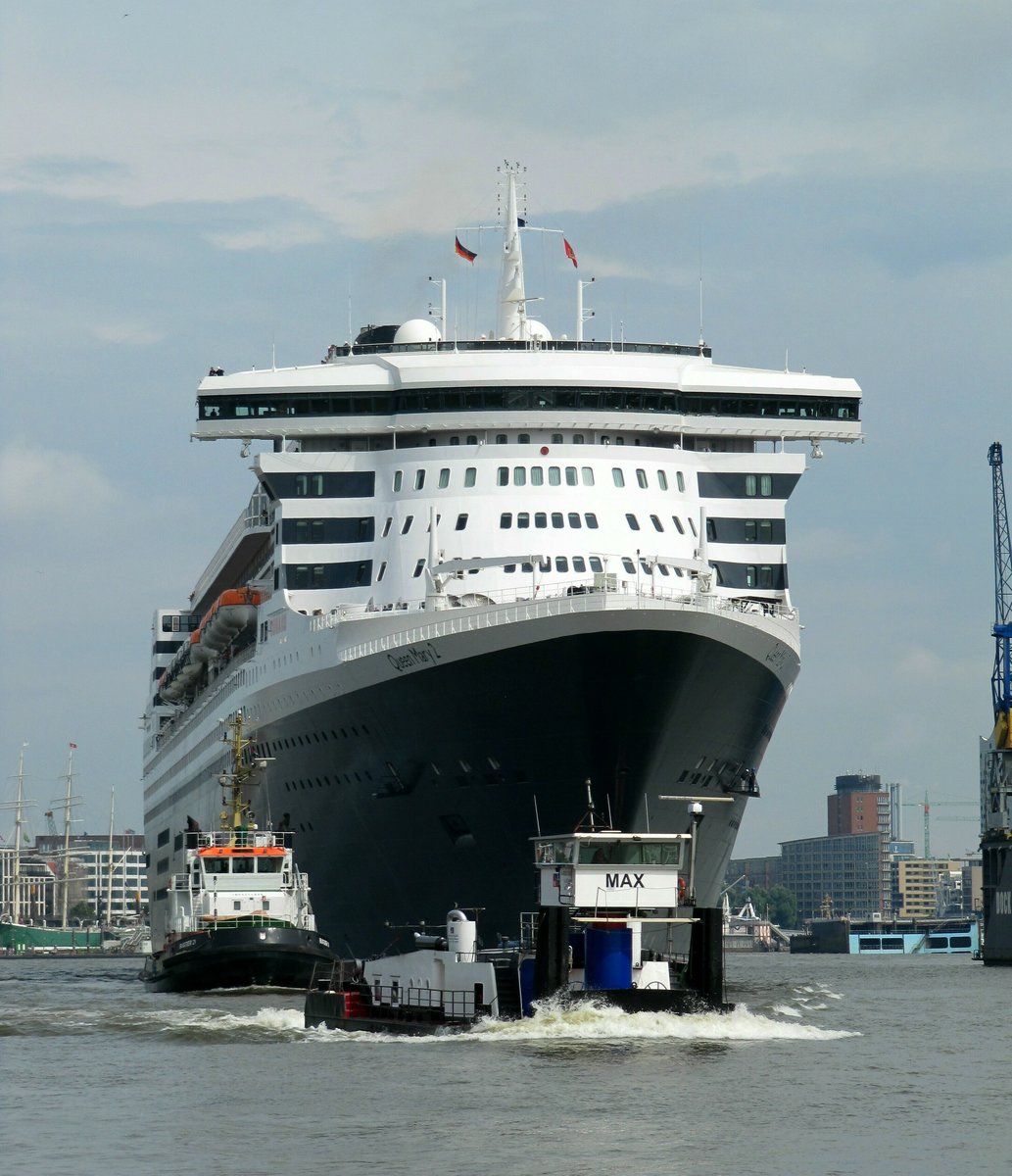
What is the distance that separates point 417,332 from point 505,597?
558 inches

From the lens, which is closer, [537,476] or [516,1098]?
[516,1098]

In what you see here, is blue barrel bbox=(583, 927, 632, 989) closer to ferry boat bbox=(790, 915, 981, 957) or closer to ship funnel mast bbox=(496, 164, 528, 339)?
ship funnel mast bbox=(496, 164, 528, 339)

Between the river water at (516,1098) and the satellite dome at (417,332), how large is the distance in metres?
23.3

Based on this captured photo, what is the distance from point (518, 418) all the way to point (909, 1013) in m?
17.6

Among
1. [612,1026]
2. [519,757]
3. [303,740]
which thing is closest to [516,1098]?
[612,1026]

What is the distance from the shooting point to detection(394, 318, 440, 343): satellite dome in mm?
64438

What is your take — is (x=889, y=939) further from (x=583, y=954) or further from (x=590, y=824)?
(x=583, y=954)

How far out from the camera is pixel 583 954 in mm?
39812

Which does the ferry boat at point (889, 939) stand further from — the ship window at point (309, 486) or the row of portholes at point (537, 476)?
the ship window at point (309, 486)

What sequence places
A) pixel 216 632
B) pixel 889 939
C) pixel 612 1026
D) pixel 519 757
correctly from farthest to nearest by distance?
pixel 889 939
pixel 216 632
pixel 519 757
pixel 612 1026

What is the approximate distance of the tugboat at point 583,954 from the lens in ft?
128

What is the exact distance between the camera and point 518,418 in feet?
187

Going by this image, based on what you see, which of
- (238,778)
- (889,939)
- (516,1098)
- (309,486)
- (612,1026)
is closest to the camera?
(516,1098)

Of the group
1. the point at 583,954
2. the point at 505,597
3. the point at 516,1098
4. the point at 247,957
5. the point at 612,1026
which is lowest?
Answer: the point at 516,1098
